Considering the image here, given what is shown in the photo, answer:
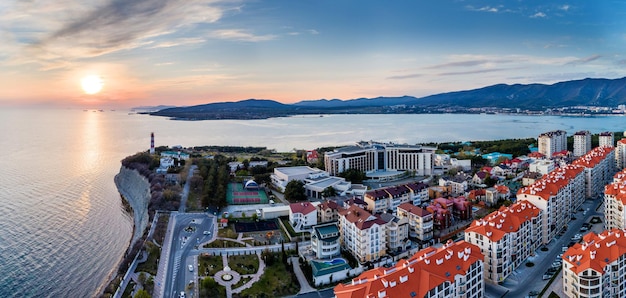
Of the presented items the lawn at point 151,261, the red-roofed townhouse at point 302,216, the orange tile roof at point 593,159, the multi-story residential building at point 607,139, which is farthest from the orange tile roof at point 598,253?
the multi-story residential building at point 607,139

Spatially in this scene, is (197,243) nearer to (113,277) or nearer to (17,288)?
(113,277)

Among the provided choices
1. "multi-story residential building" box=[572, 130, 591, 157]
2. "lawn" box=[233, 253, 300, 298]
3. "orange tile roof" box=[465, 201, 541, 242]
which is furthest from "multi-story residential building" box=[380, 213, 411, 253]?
"multi-story residential building" box=[572, 130, 591, 157]

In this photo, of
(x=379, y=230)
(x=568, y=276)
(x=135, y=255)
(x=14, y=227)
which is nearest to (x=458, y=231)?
(x=379, y=230)

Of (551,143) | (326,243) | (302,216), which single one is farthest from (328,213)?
(551,143)

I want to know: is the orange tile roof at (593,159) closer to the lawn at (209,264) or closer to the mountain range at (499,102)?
the lawn at (209,264)

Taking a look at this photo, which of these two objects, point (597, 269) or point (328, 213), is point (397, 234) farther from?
point (597, 269)
